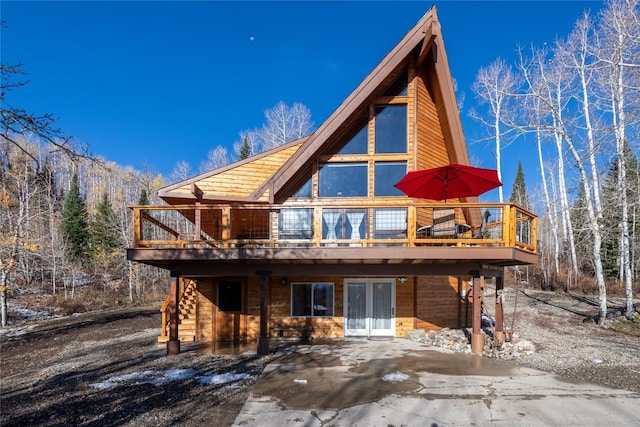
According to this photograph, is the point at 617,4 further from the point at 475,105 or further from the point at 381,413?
the point at 381,413

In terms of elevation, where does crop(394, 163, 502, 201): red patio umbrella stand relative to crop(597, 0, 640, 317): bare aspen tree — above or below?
below

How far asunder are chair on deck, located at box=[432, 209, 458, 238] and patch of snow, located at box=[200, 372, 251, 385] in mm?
5432

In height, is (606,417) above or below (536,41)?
below

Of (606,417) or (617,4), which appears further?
A: (617,4)

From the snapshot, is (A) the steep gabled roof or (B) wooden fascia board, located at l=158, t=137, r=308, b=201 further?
(B) wooden fascia board, located at l=158, t=137, r=308, b=201

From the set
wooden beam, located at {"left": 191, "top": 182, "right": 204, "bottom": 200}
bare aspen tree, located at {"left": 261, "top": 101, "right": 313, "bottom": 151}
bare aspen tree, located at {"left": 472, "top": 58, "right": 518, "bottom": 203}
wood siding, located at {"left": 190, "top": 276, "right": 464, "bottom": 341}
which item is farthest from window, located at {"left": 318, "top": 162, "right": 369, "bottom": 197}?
bare aspen tree, located at {"left": 261, "top": 101, "right": 313, "bottom": 151}

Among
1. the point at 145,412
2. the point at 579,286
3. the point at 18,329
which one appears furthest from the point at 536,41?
the point at 18,329

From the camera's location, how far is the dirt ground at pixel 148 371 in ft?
18.8

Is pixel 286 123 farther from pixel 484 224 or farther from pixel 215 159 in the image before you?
pixel 484 224

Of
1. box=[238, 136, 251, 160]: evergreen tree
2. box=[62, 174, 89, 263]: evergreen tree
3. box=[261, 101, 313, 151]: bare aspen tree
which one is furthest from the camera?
box=[238, 136, 251, 160]: evergreen tree

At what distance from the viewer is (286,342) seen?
10852 millimetres

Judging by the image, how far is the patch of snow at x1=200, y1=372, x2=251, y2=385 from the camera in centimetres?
703

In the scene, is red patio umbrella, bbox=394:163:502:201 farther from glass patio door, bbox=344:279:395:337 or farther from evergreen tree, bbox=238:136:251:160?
evergreen tree, bbox=238:136:251:160

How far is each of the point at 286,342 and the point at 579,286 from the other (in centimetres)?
1889
